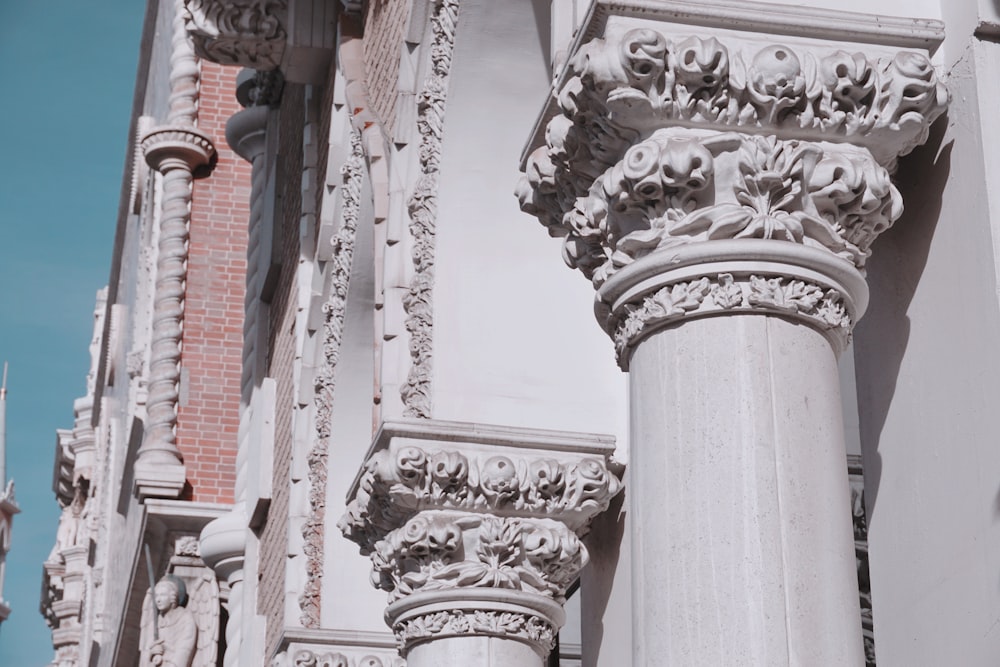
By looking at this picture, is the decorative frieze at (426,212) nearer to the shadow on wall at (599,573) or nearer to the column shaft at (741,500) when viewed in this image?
the shadow on wall at (599,573)

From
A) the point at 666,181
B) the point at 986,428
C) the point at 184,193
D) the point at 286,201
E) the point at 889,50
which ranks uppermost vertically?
the point at 184,193

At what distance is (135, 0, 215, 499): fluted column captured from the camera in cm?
1507

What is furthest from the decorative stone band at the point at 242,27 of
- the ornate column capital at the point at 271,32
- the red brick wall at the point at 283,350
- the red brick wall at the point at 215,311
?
the red brick wall at the point at 215,311

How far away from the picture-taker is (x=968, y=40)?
3.73 metres

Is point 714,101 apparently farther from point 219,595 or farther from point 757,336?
point 219,595

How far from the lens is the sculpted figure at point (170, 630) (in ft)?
46.0

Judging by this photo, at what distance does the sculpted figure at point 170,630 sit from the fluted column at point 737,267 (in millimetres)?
10867

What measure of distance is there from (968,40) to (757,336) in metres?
0.81

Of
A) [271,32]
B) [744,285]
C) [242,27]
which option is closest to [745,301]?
[744,285]

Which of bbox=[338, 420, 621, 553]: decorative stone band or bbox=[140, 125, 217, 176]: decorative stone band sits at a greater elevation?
bbox=[140, 125, 217, 176]: decorative stone band

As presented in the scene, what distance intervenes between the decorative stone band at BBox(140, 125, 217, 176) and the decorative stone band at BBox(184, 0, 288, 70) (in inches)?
215

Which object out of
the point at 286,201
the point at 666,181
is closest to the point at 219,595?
the point at 286,201

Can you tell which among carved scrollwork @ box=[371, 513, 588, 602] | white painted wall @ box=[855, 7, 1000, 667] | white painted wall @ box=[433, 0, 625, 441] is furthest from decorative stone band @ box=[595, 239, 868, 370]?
white painted wall @ box=[433, 0, 625, 441]

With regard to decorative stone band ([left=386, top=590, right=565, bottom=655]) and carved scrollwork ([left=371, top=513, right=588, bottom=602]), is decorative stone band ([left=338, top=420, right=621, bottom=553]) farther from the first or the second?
decorative stone band ([left=386, top=590, right=565, bottom=655])
